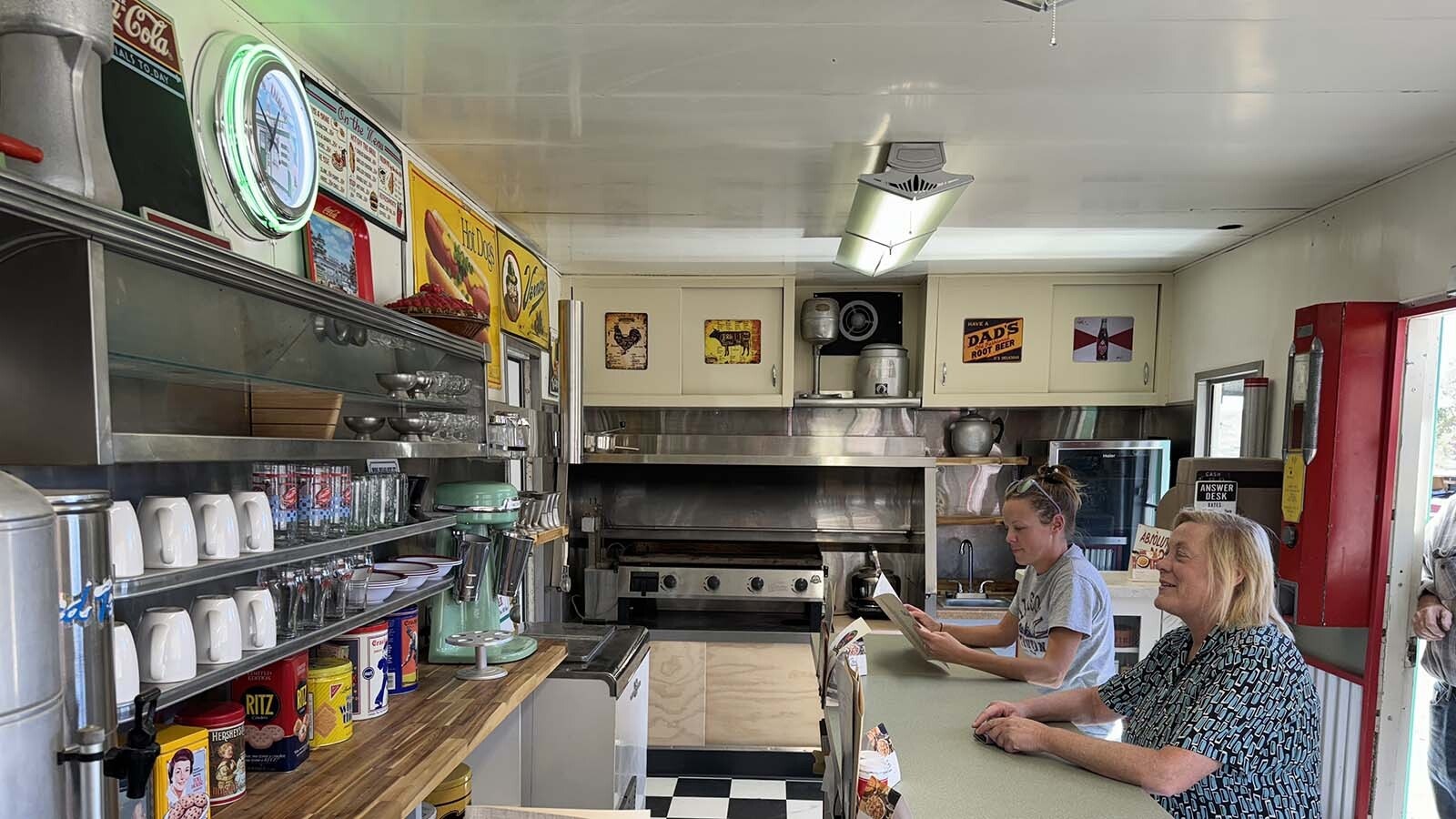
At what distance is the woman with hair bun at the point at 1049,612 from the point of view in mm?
2045

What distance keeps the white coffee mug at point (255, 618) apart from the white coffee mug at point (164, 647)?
0.49 feet

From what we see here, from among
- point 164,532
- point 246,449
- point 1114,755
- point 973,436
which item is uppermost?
point 246,449

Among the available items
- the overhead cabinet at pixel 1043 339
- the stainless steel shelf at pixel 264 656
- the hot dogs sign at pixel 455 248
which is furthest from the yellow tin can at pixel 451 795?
the overhead cabinet at pixel 1043 339

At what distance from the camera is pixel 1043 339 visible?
4090mm

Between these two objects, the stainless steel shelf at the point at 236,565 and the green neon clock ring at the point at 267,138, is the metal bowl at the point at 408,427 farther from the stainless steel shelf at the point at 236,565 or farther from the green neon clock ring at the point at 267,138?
the green neon clock ring at the point at 267,138

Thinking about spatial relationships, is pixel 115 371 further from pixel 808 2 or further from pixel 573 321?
pixel 573 321

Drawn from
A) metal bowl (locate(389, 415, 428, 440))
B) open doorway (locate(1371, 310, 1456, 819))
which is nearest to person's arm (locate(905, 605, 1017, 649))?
open doorway (locate(1371, 310, 1456, 819))

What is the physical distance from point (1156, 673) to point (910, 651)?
795 millimetres

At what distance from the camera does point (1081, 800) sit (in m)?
1.41

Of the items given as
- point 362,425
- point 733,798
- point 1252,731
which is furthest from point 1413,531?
point 362,425

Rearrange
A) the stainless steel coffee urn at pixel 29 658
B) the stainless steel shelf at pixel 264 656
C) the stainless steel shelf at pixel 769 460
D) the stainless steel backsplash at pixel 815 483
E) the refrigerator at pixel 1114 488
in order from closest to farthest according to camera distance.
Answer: the stainless steel coffee urn at pixel 29 658 → the stainless steel shelf at pixel 264 656 → the refrigerator at pixel 1114 488 → the stainless steel shelf at pixel 769 460 → the stainless steel backsplash at pixel 815 483

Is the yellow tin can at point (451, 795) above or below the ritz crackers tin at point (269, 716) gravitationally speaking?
below

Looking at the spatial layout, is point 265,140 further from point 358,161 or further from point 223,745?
point 223,745

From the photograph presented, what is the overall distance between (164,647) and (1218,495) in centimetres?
326
